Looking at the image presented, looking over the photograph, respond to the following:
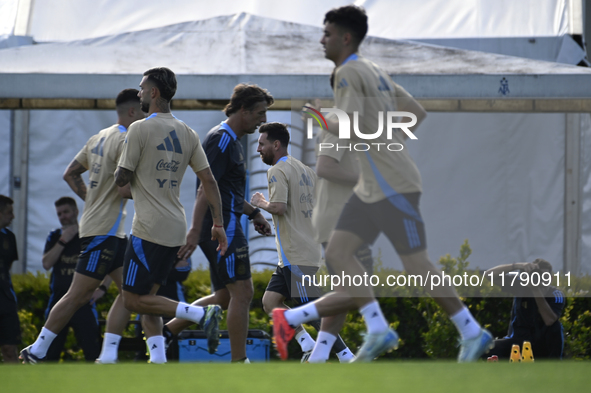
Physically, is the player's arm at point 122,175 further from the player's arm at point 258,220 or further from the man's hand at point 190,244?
the player's arm at point 258,220

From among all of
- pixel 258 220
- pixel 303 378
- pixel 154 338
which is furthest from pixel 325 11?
pixel 303 378

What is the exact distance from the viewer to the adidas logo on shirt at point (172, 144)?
4.89m

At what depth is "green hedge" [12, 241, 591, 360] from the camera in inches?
275

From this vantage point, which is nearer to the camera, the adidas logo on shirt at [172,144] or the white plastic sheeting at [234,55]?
the adidas logo on shirt at [172,144]

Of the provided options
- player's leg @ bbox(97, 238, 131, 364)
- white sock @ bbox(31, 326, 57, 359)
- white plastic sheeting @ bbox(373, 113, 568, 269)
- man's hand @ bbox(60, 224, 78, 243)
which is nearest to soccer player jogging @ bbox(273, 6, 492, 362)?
player's leg @ bbox(97, 238, 131, 364)

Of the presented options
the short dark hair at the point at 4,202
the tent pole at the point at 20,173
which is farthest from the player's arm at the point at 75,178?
the tent pole at the point at 20,173

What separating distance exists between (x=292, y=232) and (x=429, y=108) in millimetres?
1961

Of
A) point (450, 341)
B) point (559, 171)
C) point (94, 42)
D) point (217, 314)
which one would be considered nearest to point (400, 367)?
point (217, 314)

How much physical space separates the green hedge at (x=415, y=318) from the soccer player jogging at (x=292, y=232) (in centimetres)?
146

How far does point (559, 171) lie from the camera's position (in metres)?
10.0

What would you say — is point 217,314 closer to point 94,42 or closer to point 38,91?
point 38,91

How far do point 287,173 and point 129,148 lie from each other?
128 cm

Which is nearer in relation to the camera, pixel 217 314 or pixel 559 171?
pixel 217 314

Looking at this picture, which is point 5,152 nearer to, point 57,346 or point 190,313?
point 57,346
